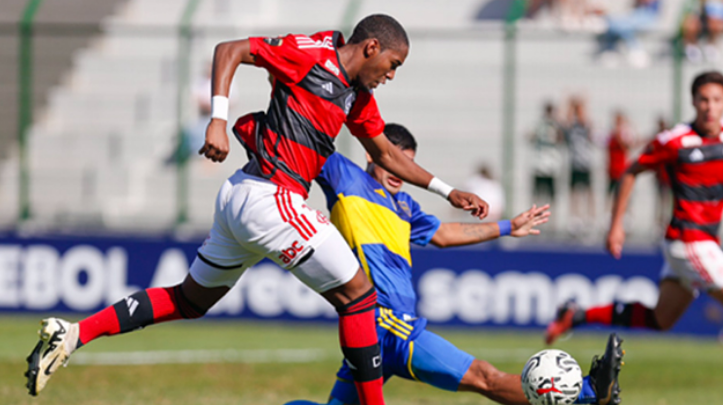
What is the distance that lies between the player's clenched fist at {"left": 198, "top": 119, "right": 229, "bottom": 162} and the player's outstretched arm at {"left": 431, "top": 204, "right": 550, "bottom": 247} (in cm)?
180

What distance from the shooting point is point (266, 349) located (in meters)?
10.9

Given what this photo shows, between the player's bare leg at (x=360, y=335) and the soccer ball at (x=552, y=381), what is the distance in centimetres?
85

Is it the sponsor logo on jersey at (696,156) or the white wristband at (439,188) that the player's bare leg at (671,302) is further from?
the white wristband at (439,188)

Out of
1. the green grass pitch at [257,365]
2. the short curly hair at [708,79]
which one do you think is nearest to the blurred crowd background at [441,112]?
the green grass pitch at [257,365]

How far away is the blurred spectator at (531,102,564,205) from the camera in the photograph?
13961mm

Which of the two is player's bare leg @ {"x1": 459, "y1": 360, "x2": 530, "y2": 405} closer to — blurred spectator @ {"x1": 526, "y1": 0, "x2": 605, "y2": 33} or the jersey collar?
the jersey collar

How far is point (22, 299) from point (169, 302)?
8011 millimetres

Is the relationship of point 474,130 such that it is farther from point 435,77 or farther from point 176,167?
point 176,167

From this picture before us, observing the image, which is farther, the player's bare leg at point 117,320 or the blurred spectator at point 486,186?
the blurred spectator at point 486,186

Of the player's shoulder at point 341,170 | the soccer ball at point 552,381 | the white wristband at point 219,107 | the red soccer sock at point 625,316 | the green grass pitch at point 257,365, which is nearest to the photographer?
the white wristband at point 219,107

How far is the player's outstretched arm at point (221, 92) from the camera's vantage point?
4656mm

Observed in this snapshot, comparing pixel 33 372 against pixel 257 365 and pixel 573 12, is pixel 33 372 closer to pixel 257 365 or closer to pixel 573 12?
pixel 257 365

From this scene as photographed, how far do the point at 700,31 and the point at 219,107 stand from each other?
10.7 m

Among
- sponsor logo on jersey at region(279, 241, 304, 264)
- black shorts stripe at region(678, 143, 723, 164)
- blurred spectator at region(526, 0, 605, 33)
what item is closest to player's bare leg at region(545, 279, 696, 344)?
black shorts stripe at region(678, 143, 723, 164)
